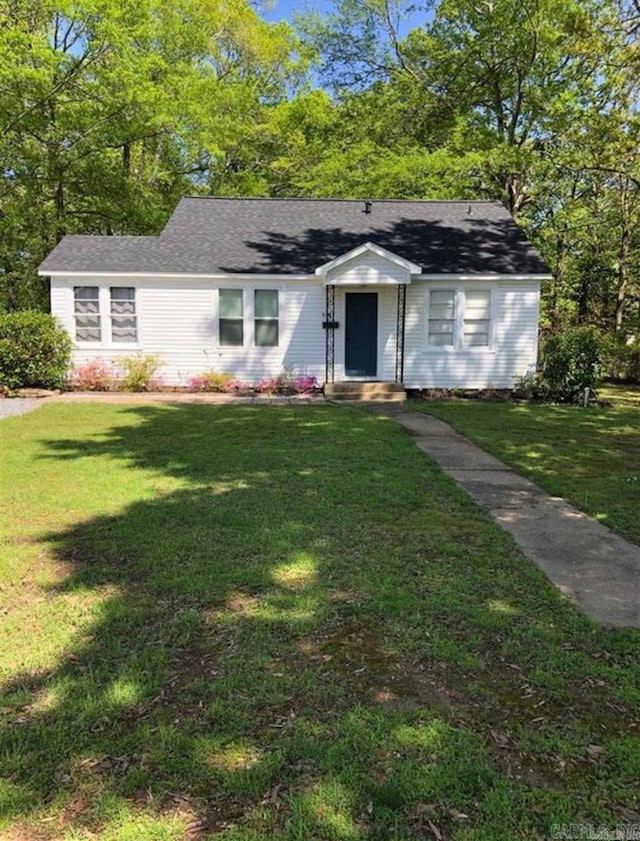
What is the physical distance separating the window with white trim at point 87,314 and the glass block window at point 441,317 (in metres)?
8.01

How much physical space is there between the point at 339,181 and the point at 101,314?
11978mm

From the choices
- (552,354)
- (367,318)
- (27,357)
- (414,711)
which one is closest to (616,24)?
(552,354)

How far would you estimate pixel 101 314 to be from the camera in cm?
1471

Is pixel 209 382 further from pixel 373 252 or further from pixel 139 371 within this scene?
pixel 373 252

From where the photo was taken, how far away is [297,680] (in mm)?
2807

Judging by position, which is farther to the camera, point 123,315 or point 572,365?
point 123,315

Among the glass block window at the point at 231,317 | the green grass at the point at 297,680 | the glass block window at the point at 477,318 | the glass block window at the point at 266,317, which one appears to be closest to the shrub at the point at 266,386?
the glass block window at the point at 266,317

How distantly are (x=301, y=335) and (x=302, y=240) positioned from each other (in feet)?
9.50

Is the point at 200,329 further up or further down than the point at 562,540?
further up

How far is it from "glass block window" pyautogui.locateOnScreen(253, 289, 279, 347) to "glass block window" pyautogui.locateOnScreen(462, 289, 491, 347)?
15.1 ft

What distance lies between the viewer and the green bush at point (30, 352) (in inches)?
525

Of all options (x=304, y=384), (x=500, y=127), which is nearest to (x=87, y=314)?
(x=304, y=384)

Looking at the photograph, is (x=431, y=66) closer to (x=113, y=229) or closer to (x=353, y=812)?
(x=113, y=229)

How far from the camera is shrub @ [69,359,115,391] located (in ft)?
47.0
